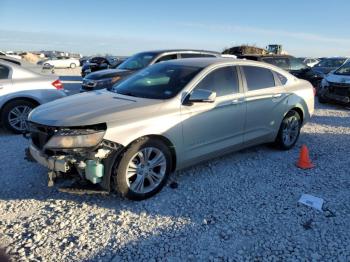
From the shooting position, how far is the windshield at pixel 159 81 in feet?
14.7

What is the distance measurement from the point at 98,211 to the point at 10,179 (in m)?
1.62

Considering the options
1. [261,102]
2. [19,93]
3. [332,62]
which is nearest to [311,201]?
[261,102]

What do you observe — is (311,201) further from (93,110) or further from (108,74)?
(108,74)

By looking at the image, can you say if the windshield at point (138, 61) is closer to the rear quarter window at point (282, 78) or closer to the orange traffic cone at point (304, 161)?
the rear quarter window at point (282, 78)

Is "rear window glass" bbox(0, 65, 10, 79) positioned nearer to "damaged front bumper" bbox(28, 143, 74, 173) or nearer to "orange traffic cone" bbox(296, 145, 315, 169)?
"damaged front bumper" bbox(28, 143, 74, 173)

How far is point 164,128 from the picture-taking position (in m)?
4.10

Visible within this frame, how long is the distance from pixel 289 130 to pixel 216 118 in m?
2.06

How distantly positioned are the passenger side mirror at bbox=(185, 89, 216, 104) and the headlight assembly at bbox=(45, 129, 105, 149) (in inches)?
50.2

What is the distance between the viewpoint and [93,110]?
3.95m

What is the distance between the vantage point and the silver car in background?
271 inches

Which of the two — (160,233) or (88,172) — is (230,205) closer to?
(160,233)

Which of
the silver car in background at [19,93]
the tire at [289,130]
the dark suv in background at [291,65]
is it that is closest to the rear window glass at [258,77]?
the tire at [289,130]

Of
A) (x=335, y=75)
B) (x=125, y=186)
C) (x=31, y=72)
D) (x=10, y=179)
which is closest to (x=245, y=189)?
(x=125, y=186)

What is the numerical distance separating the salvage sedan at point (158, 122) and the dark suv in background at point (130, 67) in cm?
475
